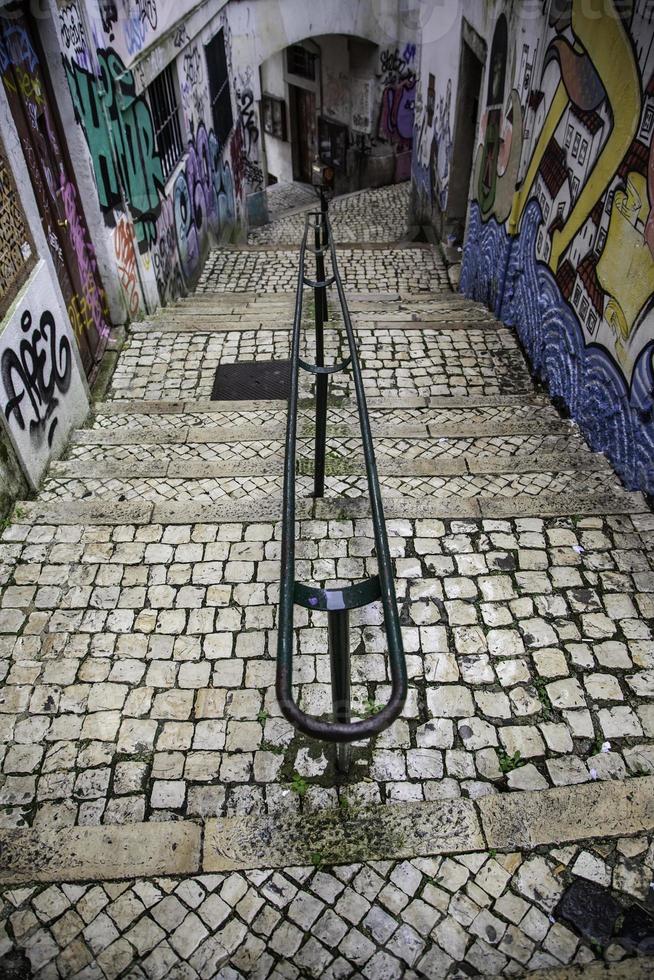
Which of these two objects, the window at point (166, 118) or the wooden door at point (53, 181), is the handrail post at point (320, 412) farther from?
the window at point (166, 118)

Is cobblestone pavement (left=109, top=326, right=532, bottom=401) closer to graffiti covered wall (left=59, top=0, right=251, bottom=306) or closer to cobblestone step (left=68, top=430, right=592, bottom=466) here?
cobblestone step (left=68, top=430, right=592, bottom=466)

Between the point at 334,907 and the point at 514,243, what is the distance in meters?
6.66

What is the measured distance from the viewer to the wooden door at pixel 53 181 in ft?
16.9

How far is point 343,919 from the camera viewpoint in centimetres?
270

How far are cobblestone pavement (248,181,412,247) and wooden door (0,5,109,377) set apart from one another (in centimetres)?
916

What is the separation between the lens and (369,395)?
603cm

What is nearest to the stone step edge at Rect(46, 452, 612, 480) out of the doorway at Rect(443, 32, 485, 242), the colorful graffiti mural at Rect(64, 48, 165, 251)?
the colorful graffiti mural at Rect(64, 48, 165, 251)

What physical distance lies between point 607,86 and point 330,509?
3.80 metres

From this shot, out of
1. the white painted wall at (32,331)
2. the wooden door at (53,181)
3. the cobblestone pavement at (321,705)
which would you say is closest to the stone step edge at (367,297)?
the wooden door at (53,181)

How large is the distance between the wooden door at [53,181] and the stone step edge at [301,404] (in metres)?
0.92

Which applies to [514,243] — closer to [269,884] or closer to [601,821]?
[601,821]

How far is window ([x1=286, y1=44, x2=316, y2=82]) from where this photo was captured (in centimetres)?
1917

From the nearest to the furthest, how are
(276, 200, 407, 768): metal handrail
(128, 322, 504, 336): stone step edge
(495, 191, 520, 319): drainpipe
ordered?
(276, 200, 407, 768): metal handrail < (495, 191, 520, 319): drainpipe < (128, 322, 504, 336): stone step edge

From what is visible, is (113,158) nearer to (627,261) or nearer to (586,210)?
(586,210)
